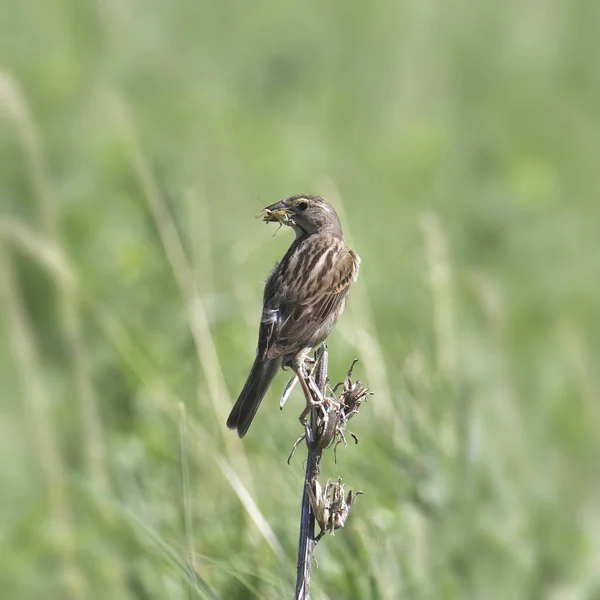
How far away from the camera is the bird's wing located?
387cm

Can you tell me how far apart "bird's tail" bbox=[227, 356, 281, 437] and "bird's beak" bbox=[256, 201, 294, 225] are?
702mm

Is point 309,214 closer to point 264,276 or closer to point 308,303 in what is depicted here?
point 308,303

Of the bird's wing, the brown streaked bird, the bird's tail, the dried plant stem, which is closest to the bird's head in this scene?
the brown streaked bird

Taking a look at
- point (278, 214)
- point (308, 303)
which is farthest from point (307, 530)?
point (278, 214)

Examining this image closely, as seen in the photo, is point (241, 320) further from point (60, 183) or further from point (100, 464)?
point (60, 183)

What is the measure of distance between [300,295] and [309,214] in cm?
47

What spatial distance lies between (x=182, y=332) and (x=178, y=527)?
166 centimetres

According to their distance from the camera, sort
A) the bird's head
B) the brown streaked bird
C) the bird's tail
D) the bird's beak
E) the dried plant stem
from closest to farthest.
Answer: the dried plant stem
the bird's tail
the brown streaked bird
the bird's beak
the bird's head

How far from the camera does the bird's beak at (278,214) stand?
4262 millimetres

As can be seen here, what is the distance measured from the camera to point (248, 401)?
3604 millimetres

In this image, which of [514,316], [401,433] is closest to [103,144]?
[514,316]

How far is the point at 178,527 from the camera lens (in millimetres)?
4793

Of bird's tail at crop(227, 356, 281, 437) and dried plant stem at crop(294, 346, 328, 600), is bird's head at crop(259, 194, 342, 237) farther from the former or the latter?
dried plant stem at crop(294, 346, 328, 600)

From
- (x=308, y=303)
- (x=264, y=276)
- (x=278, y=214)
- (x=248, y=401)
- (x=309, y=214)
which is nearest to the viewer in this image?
(x=248, y=401)
